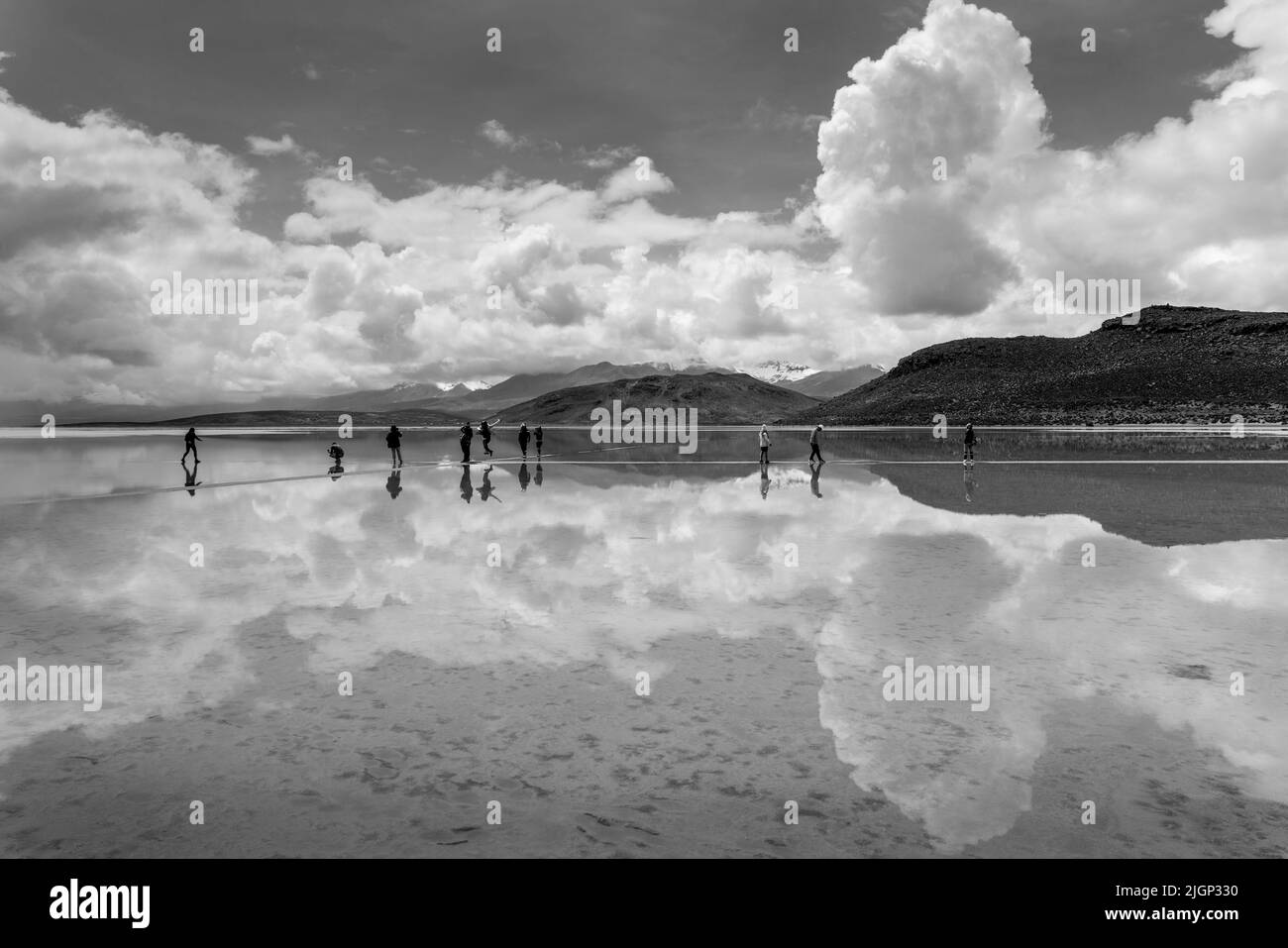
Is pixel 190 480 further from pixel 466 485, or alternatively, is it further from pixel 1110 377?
pixel 1110 377

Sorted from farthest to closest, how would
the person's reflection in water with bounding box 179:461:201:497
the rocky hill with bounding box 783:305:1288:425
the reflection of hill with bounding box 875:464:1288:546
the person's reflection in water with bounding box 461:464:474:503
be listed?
the rocky hill with bounding box 783:305:1288:425 → the person's reflection in water with bounding box 179:461:201:497 → the person's reflection in water with bounding box 461:464:474:503 → the reflection of hill with bounding box 875:464:1288:546

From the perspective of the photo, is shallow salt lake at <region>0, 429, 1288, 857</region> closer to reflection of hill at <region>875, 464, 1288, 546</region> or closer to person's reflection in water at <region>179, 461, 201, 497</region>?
reflection of hill at <region>875, 464, 1288, 546</region>

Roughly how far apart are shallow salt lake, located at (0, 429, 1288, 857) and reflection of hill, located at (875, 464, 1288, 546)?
39cm

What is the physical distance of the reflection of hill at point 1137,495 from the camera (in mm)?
18422

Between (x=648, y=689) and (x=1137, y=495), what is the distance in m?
23.2

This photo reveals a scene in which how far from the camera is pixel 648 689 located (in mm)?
8195

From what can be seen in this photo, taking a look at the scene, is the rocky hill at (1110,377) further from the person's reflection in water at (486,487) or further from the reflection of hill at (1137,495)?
the person's reflection in water at (486,487)

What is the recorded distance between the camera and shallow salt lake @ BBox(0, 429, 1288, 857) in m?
5.45

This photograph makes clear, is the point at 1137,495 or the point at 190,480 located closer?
the point at 1137,495

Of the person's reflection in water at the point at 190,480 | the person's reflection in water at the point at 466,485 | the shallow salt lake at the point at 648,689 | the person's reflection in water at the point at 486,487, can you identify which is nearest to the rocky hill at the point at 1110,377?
the person's reflection in water at the point at 486,487

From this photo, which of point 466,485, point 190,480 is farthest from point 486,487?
point 190,480

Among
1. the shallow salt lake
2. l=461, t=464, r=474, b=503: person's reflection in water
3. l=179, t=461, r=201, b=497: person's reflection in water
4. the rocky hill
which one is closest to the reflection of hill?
the shallow salt lake
